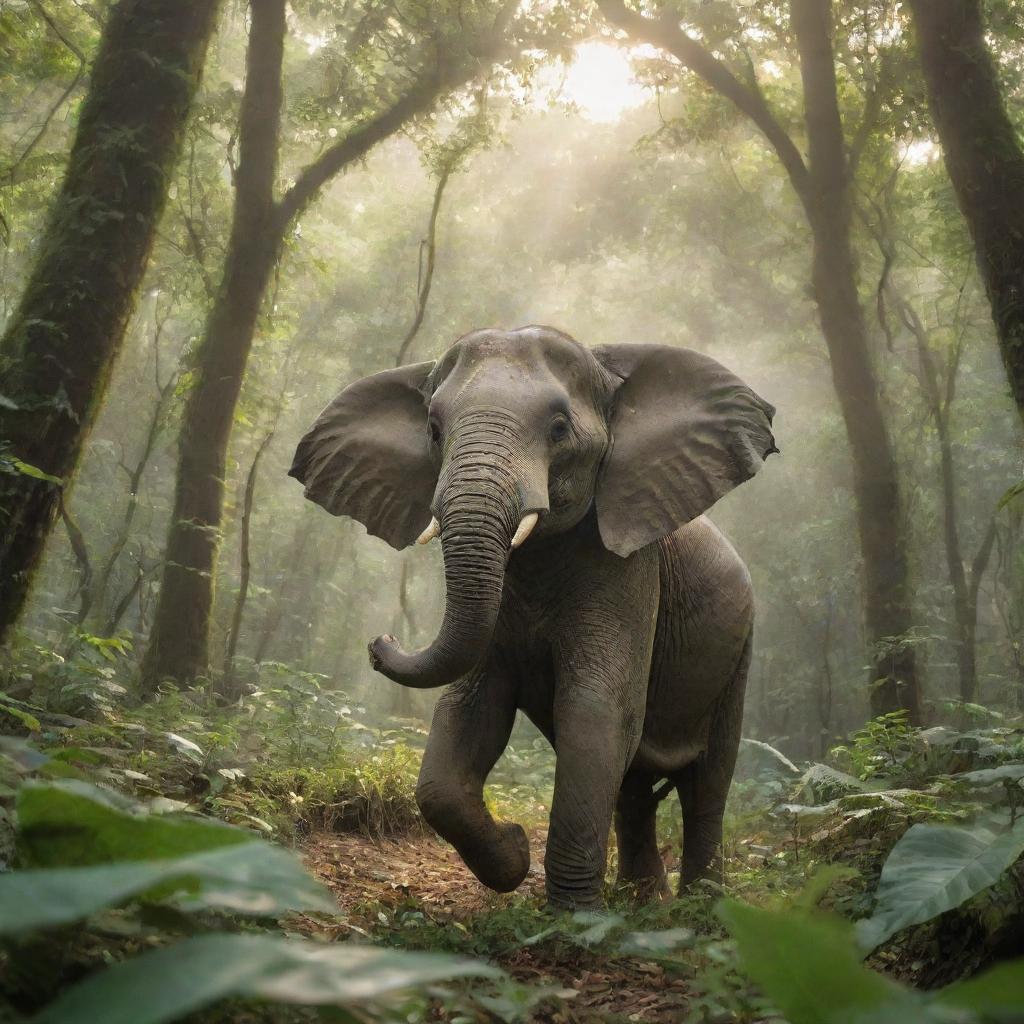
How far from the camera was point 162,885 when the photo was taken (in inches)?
60.2

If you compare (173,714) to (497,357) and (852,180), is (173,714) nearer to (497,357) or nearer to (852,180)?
(497,357)

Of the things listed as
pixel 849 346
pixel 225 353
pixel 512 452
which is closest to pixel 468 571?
pixel 512 452

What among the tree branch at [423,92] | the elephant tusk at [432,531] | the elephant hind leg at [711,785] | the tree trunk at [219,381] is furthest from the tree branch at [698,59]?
the elephant tusk at [432,531]

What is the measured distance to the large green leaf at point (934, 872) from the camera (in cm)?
225

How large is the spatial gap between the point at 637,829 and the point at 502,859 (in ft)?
7.45

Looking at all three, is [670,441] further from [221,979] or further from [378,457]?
[221,979]

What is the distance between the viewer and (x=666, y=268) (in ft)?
104

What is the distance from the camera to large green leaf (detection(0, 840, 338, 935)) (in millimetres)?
1067

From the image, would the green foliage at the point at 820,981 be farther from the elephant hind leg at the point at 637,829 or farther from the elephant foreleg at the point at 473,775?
the elephant hind leg at the point at 637,829

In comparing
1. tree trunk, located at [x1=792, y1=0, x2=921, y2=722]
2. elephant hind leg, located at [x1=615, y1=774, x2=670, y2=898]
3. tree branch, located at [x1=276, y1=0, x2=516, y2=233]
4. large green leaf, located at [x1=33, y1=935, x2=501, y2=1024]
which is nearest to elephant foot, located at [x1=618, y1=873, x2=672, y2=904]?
elephant hind leg, located at [x1=615, y1=774, x2=670, y2=898]

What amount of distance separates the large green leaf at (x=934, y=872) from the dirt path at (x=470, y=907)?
76 centimetres

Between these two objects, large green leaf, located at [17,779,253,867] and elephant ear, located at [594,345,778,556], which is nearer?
large green leaf, located at [17,779,253,867]

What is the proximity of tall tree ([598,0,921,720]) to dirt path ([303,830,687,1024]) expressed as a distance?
5.54 metres

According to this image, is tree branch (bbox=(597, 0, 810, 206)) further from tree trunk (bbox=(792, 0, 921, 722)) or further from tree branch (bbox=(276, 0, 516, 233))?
tree branch (bbox=(276, 0, 516, 233))
